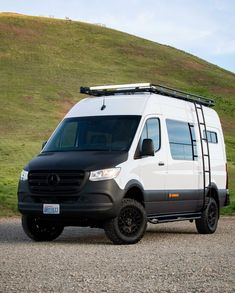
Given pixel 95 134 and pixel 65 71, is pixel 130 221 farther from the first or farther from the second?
pixel 65 71

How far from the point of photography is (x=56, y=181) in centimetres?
1303

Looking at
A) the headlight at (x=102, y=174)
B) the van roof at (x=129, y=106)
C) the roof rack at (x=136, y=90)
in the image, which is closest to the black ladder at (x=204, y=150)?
the roof rack at (x=136, y=90)

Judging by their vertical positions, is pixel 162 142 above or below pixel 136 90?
below

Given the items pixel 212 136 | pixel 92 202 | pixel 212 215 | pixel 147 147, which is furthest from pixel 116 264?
pixel 212 136

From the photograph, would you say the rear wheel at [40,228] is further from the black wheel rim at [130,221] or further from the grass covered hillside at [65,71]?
the grass covered hillside at [65,71]

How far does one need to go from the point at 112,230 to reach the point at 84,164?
1.20 metres

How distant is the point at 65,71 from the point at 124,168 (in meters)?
55.7

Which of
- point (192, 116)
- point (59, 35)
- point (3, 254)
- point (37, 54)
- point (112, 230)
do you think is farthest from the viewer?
point (59, 35)

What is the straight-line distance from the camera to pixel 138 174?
532 inches

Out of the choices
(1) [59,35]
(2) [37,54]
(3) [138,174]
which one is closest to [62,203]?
(3) [138,174]

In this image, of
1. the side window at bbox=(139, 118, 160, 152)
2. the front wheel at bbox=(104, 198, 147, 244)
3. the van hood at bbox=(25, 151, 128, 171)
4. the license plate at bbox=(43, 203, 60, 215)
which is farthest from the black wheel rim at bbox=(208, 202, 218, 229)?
the license plate at bbox=(43, 203, 60, 215)

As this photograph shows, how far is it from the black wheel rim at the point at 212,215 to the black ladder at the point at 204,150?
36 cm

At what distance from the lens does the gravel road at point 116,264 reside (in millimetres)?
8453

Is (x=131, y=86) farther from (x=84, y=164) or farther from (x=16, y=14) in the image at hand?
(x=16, y=14)
